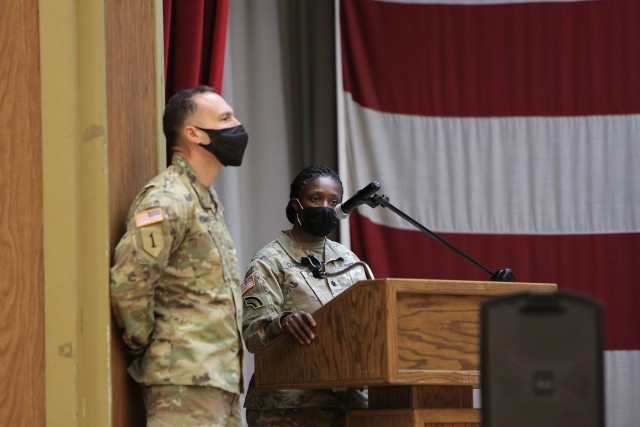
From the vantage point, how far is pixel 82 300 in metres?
3.00

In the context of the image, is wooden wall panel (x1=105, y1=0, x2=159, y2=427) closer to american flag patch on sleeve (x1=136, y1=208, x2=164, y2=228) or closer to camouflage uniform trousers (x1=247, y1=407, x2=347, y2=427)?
american flag patch on sleeve (x1=136, y1=208, x2=164, y2=228)

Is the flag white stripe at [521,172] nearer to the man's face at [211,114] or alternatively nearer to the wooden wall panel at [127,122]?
the wooden wall panel at [127,122]

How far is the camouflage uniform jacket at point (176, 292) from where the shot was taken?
304 cm

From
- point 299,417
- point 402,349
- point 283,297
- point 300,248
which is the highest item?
point 300,248

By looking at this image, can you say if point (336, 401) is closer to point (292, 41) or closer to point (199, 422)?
point (199, 422)

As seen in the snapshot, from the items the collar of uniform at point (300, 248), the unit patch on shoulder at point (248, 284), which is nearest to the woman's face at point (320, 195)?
the collar of uniform at point (300, 248)

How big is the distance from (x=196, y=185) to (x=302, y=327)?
643 millimetres

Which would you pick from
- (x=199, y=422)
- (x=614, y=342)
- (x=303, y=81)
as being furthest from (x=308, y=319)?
(x=614, y=342)

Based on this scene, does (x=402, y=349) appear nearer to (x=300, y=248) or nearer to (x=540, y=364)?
(x=540, y=364)

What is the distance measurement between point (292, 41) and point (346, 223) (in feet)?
3.50

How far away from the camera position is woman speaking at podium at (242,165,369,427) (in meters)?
4.01

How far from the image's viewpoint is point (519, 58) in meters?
6.46

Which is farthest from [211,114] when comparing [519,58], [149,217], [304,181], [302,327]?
[519,58]

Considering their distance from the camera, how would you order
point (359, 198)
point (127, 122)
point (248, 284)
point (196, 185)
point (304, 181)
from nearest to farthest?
point (196, 185) → point (127, 122) → point (359, 198) → point (248, 284) → point (304, 181)
